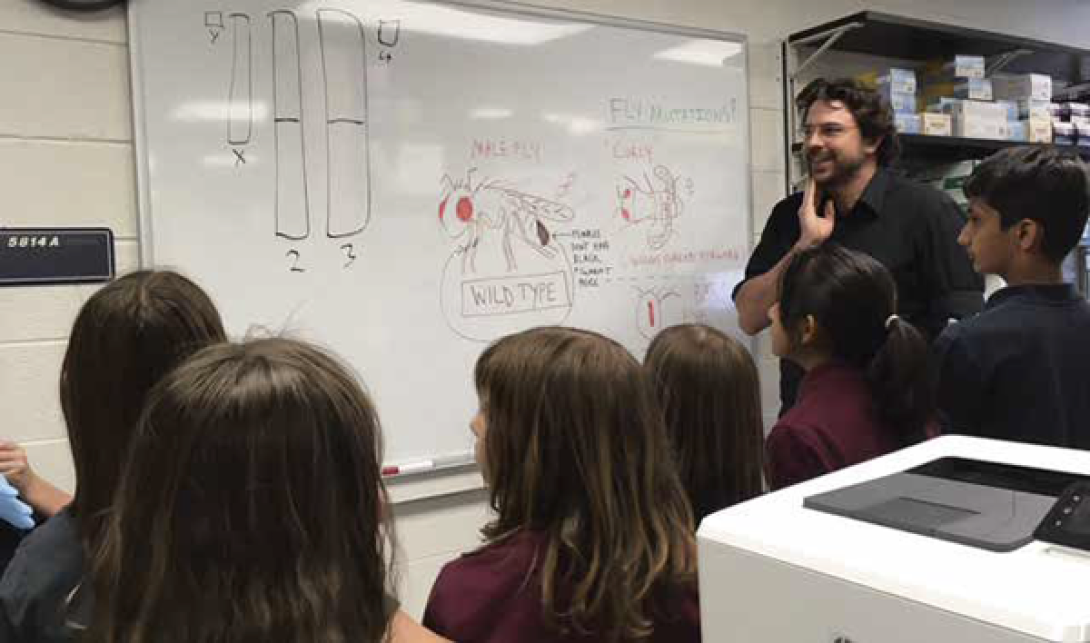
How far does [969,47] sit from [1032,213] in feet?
5.96

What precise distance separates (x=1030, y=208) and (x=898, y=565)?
1.29m

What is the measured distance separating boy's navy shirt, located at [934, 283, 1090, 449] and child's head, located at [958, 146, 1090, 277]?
10cm

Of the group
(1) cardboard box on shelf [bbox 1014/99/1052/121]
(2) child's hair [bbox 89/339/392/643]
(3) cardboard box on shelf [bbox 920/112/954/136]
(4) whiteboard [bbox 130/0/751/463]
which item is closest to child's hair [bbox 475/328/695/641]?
(2) child's hair [bbox 89/339/392/643]

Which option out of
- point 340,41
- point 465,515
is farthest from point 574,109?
point 465,515

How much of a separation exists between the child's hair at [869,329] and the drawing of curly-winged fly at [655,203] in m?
0.96

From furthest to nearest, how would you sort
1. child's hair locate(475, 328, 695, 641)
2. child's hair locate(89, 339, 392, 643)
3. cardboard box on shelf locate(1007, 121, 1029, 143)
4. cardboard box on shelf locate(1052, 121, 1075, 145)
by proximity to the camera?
cardboard box on shelf locate(1052, 121, 1075, 145), cardboard box on shelf locate(1007, 121, 1029, 143), child's hair locate(475, 328, 695, 641), child's hair locate(89, 339, 392, 643)

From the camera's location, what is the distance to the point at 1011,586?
0.50m

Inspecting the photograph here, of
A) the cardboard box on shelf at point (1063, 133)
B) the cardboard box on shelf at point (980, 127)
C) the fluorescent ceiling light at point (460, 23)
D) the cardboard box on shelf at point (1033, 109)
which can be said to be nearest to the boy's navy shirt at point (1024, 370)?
the fluorescent ceiling light at point (460, 23)

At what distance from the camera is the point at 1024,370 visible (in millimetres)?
1441

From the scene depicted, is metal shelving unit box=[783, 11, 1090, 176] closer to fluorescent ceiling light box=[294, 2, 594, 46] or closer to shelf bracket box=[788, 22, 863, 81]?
shelf bracket box=[788, 22, 863, 81]

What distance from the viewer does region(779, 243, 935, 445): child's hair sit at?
144 cm

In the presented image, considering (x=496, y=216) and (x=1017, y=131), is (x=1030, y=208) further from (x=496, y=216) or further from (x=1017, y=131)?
(x=1017, y=131)

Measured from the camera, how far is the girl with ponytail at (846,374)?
1389mm

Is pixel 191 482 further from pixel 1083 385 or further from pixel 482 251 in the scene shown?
pixel 482 251
